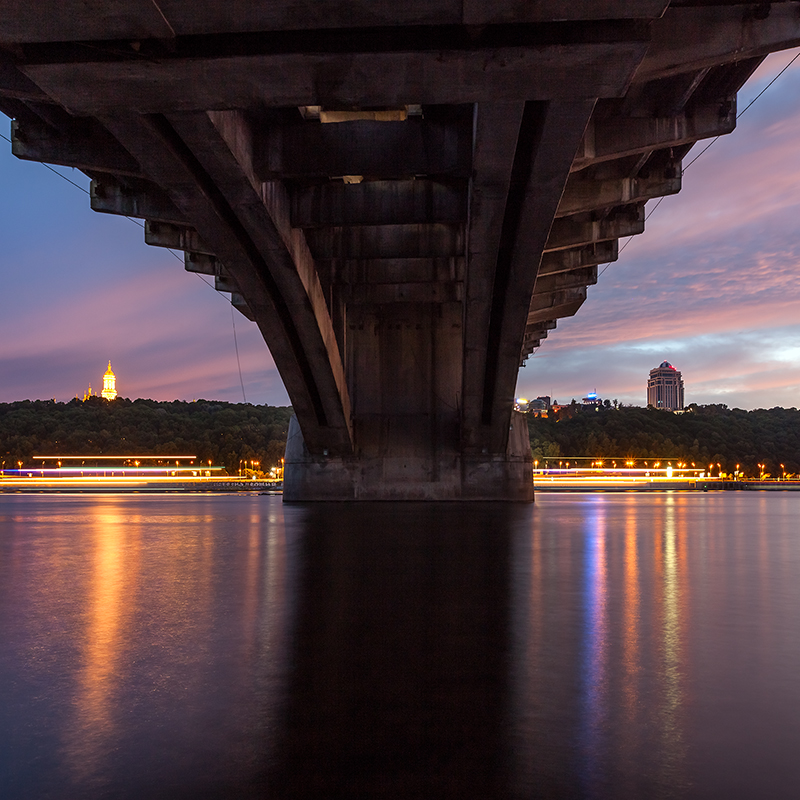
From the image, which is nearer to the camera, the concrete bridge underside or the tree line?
the concrete bridge underside

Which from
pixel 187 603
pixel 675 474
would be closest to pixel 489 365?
pixel 187 603

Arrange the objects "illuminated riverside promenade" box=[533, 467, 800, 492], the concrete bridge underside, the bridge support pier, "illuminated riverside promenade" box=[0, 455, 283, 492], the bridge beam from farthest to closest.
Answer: "illuminated riverside promenade" box=[533, 467, 800, 492] → "illuminated riverside promenade" box=[0, 455, 283, 492] → the bridge support pier → the bridge beam → the concrete bridge underside

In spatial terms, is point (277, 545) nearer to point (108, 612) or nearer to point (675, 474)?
point (108, 612)

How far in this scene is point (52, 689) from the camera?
4641 mm

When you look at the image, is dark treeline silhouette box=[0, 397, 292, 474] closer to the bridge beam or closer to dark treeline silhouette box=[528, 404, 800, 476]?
dark treeline silhouette box=[528, 404, 800, 476]

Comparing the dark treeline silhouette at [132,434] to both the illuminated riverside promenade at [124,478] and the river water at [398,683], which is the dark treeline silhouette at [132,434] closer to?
the illuminated riverside promenade at [124,478]

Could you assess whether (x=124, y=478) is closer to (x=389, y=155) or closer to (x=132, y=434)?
(x=132, y=434)

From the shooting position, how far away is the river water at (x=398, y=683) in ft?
11.0

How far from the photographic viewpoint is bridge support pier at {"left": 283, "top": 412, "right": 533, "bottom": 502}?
96.3 ft

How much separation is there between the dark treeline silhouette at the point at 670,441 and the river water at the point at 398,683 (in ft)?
445

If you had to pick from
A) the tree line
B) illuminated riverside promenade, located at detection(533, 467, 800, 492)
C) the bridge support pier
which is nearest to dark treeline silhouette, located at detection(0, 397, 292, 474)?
the tree line

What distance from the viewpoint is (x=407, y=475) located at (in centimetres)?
2936

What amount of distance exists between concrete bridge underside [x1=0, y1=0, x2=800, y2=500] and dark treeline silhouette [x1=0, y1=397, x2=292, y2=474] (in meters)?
114

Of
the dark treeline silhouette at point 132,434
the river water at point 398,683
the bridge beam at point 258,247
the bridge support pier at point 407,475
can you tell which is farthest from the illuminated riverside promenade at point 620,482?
the river water at point 398,683
